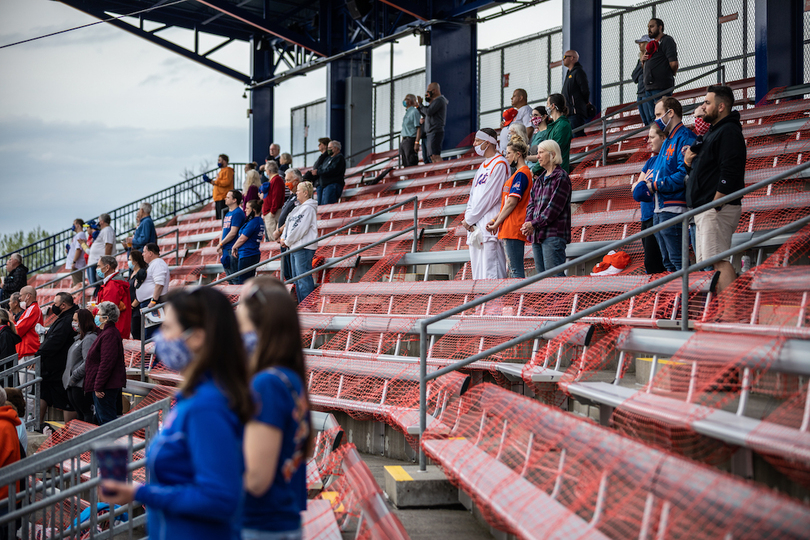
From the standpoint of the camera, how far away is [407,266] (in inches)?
366

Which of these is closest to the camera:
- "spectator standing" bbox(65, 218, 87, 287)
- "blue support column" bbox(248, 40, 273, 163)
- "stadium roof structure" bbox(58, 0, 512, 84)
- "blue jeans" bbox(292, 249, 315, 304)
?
"blue jeans" bbox(292, 249, 315, 304)

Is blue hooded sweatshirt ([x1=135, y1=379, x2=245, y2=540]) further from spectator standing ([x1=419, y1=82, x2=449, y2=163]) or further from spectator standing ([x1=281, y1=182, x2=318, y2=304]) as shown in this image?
spectator standing ([x1=419, y1=82, x2=449, y2=163])

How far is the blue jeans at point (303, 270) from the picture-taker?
8812 millimetres

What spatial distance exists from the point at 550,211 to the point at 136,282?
19.0ft

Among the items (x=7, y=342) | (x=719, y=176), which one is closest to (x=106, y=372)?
(x=7, y=342)

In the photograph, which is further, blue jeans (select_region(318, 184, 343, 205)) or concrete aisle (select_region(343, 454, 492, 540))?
blue jeans (select_region(318, 184, 343, 205))

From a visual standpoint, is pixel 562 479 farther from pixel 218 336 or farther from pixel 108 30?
pixel 108 30

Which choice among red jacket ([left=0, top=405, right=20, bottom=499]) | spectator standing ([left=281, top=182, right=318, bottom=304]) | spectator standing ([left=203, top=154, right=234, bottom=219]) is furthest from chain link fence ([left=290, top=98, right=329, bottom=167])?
red jacket ([left=0, top=405, right=20, bottom=499])

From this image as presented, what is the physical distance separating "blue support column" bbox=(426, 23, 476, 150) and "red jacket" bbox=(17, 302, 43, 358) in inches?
362

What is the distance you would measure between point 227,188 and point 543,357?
10798 millimetres

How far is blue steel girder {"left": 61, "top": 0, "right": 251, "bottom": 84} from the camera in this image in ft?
57.5

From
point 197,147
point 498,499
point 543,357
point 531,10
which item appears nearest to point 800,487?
point 498,499

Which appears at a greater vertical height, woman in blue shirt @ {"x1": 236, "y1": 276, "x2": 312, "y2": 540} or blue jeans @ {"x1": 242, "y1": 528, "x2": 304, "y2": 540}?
woman in blue shirt @ {"x1": 236, "y1": 276, "x2": 312, "y2": 540}

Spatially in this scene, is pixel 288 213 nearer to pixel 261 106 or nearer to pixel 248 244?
pixel 248 244
